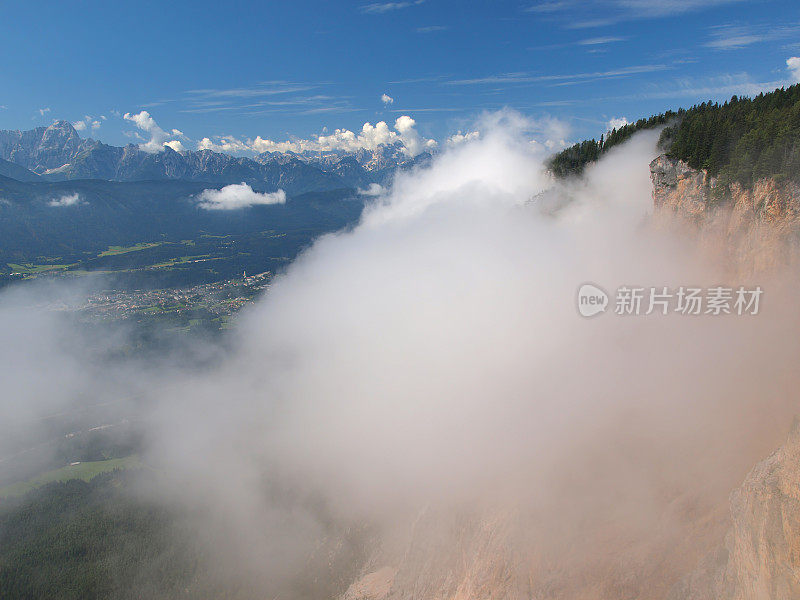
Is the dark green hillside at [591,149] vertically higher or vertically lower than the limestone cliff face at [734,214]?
higher

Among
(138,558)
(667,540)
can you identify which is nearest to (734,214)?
(667,540)

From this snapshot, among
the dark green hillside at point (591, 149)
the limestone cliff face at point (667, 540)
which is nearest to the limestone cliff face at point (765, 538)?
the limestone cliff face at point (667, 540)

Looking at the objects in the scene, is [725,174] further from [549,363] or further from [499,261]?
[499,261]
